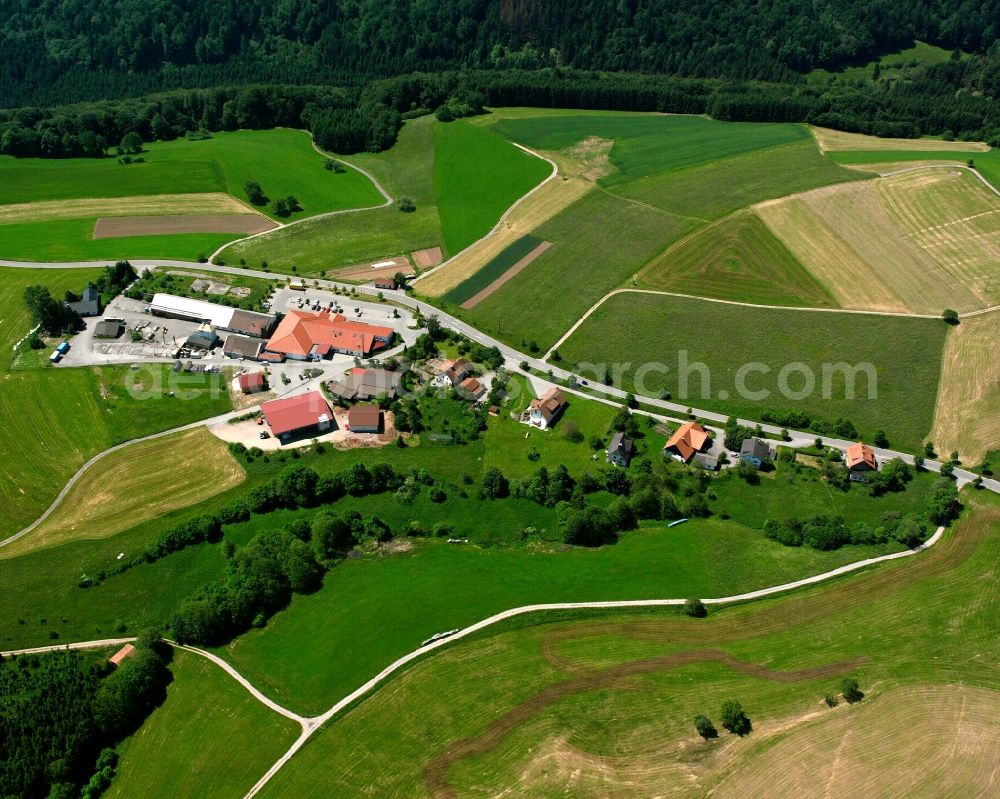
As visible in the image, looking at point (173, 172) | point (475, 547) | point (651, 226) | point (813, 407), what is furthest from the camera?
point (173, 172)

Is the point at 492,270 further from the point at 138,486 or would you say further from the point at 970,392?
the point at 970,392

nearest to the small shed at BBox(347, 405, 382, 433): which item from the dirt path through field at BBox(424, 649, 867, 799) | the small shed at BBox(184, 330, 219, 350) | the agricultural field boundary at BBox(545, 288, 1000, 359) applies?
the agricultural field boundary at BBox(545, 288, 1000, 359)

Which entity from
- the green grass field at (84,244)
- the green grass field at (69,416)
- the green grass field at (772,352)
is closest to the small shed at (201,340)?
the green grass field at (69,416)

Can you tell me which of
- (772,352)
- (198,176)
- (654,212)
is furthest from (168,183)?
(772,352)

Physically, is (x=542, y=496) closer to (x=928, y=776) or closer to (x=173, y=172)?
(x=928, y=776)

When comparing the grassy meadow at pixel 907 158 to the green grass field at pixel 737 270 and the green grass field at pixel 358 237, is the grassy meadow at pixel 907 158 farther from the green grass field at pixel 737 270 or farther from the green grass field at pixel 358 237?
the green grass field at pixel 358 237

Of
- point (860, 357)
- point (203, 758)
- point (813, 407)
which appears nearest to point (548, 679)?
point (203, 758)

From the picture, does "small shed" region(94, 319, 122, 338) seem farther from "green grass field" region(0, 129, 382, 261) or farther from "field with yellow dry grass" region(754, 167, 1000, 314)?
"field with yellow dry grass" region(754, 167, 1000, 314)
